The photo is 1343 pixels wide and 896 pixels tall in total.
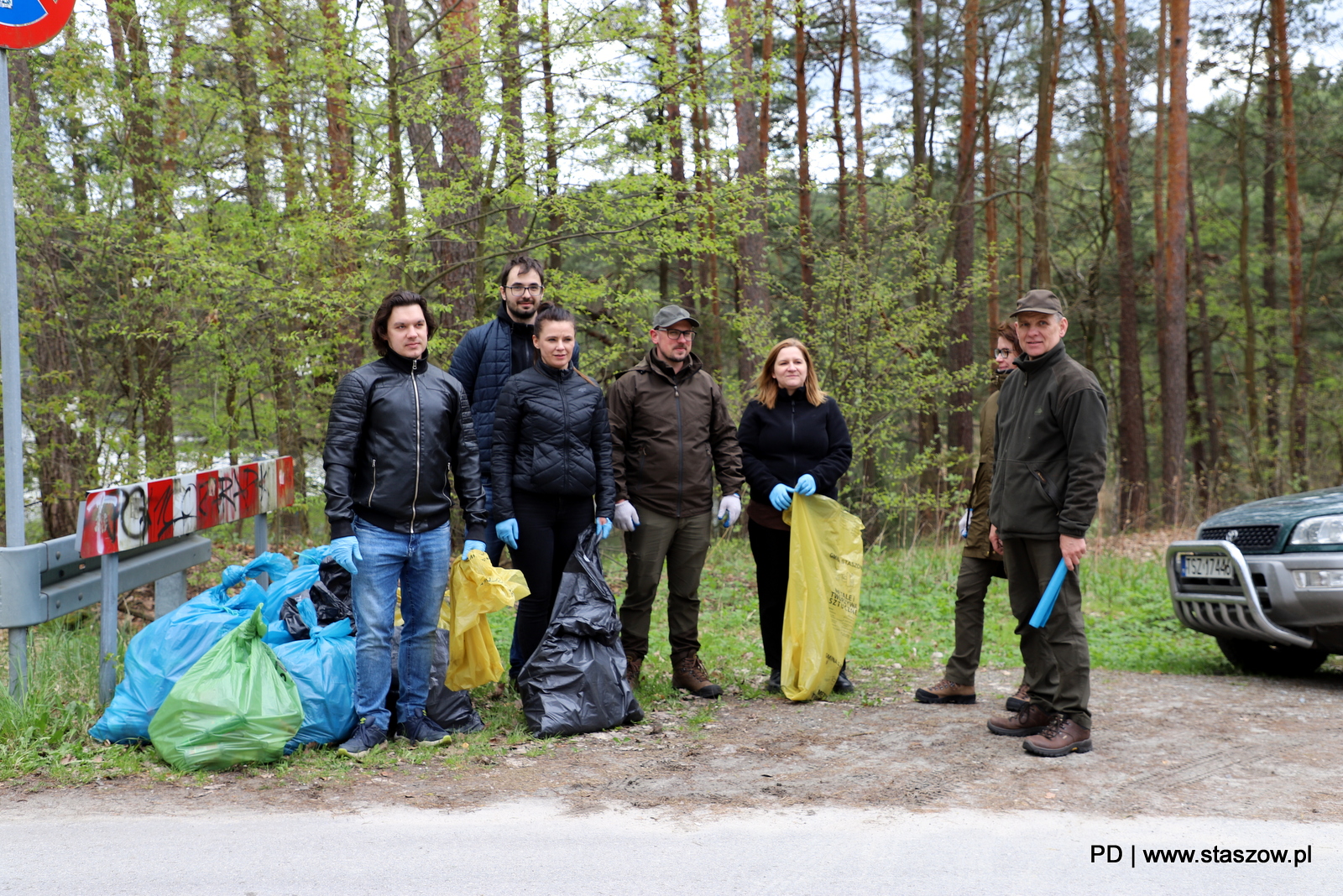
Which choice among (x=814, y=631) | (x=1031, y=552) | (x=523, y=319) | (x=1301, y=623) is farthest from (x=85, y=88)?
(x=1301, y=623)

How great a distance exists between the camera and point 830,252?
35.0ft

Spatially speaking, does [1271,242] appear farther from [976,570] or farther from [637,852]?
[637,852]

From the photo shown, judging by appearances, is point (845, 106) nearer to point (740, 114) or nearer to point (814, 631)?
point (740, 114)

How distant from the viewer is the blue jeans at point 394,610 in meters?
4.33

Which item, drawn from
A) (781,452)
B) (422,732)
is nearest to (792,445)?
(781,452)

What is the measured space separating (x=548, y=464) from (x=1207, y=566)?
12.6 ft

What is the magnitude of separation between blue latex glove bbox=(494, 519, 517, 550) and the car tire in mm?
4332

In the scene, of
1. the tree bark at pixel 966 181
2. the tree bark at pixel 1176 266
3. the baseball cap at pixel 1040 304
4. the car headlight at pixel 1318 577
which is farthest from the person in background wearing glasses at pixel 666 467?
the tree bark at pixel 1176 266

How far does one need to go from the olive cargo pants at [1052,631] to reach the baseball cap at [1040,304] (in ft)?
3.26

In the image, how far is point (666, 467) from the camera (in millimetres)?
5234

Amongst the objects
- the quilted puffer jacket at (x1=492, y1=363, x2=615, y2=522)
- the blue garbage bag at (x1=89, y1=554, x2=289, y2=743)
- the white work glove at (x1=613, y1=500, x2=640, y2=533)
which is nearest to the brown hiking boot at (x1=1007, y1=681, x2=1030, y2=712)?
the white work glove at (x1=613, y1=500, x2=640, y2=533)

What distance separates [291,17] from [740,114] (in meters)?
6.18

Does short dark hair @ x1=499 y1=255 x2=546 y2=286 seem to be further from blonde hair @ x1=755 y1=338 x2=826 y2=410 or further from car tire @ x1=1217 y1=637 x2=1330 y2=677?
car tire @ x1=1217 y1=637 x2=1330 y2=677

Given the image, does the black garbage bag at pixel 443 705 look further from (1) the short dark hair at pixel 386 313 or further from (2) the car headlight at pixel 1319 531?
(2) the car headlight at pixel 1319 531
